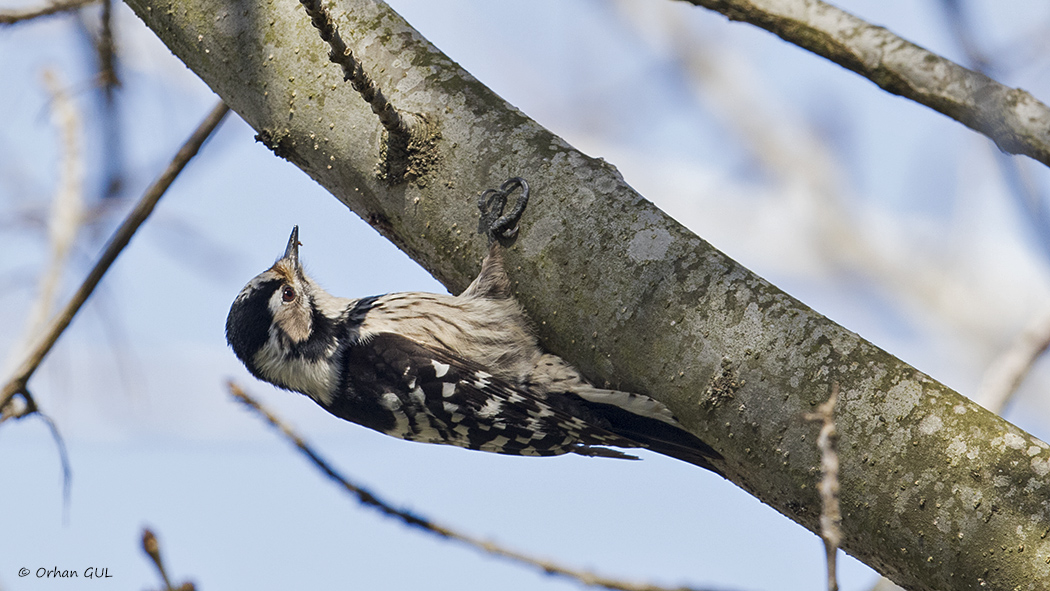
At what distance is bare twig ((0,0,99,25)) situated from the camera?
111 inches

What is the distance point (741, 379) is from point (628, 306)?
1.09 ft

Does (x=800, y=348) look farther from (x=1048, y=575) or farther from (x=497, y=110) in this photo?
(x=497, y=110)

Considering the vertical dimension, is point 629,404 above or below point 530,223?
below

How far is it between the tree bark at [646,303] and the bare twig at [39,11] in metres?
0.56

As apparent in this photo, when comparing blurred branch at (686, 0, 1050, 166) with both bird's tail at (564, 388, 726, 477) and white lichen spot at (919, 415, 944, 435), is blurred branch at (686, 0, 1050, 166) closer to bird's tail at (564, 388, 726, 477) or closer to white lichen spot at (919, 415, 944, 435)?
white lichen spot at (919, 415, 944, 435)

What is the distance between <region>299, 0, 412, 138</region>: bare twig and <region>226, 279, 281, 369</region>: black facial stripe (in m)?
1.53

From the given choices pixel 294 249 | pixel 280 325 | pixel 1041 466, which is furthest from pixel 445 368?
pixel 1041 466

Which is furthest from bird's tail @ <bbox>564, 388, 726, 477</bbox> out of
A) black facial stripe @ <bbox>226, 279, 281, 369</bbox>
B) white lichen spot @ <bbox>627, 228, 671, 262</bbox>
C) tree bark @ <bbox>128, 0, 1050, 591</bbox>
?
black facial stripe @ <bbox>226, 279, 281, 369</bbox>

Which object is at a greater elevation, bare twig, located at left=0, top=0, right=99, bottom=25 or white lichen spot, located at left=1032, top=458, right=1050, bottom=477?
bare twig, located at left=0, top=0, right=99, bottom=25

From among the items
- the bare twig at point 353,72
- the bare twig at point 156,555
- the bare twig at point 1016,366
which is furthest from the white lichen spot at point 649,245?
the bare twig at point 156,555

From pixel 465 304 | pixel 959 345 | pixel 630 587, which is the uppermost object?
pixel 959 345

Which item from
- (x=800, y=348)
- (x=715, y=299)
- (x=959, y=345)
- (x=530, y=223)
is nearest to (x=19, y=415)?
(x=530, y=223)

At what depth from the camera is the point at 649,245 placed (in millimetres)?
2125

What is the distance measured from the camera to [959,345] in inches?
309
